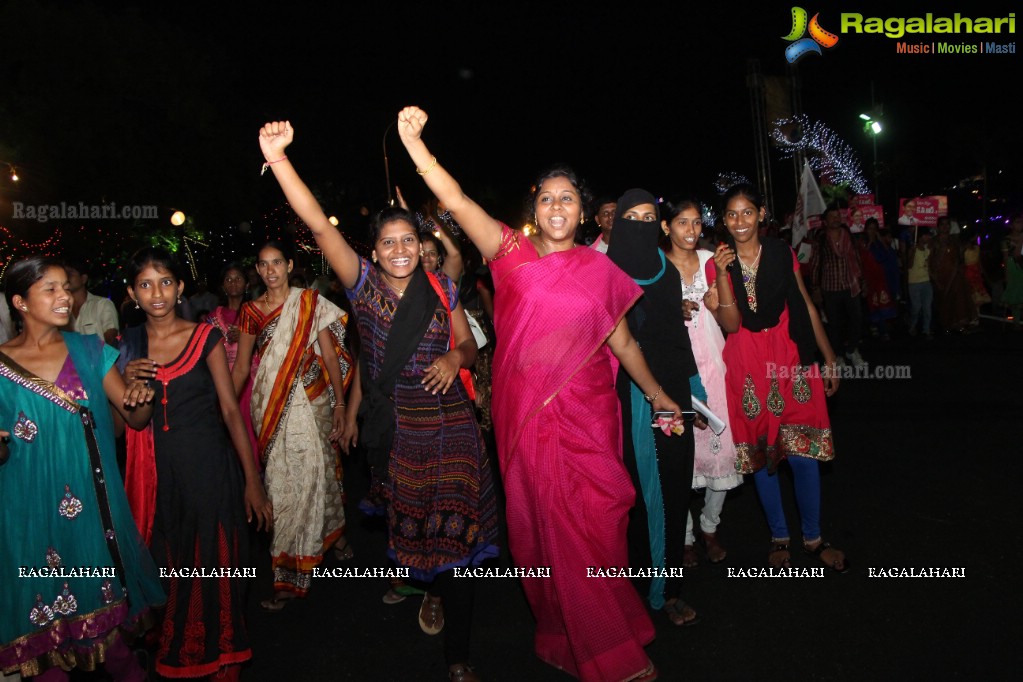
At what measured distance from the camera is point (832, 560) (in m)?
4.66

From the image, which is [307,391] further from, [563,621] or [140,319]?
[140,319]

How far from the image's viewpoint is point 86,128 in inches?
668

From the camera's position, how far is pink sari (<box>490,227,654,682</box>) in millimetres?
3547

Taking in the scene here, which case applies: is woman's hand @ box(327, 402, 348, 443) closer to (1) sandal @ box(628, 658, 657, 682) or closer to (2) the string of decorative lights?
(1) sandal @ box(628, 658, 657, 682)

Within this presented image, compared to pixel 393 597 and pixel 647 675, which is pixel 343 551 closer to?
pixel 393 597

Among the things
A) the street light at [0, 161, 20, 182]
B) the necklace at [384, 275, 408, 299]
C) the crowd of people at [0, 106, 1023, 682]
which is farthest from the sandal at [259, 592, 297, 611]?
the street light at [0, 161, 20, 182]

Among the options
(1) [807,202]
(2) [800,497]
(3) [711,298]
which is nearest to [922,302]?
(1) [807,202]

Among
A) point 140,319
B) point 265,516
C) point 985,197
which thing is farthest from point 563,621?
point 985,197

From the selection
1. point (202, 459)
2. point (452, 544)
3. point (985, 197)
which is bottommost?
point (452, 544)

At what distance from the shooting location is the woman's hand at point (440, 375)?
3.63 m

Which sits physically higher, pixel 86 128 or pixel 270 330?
pixel 86 128

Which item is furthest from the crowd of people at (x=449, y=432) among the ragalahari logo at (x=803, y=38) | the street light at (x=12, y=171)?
the ragalahari logo at (x=803, y=38)

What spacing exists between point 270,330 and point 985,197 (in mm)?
30585

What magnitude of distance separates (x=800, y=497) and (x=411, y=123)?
2954 mm
